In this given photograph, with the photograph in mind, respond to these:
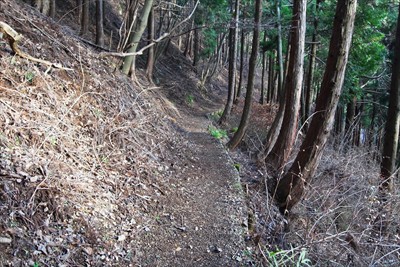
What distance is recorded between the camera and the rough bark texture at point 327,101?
6.08 m

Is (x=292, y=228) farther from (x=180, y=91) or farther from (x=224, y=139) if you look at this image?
(x=180, y=91)

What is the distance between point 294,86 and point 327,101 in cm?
215

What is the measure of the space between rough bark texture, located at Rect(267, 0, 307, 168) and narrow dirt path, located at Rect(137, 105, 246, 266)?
1406 mm

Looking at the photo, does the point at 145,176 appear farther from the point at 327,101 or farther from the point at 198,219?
the point at 327,101

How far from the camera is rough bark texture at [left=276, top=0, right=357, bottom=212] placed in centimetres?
608

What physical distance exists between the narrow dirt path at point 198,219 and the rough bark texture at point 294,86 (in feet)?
4.61

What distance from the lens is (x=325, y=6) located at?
14.7 meters

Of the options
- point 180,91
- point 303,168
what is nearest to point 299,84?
point 303,168

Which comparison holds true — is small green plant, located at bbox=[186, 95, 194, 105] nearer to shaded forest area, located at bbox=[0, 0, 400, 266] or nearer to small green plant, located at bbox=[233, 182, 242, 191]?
shaded forest area, located at bbox=[0, 0, 400, 266]

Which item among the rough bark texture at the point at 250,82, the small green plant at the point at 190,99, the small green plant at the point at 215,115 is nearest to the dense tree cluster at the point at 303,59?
the rough bark texture at the point at 250,82

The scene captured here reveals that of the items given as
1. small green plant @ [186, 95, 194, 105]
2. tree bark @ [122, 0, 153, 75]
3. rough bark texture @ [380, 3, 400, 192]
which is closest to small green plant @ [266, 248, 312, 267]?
rough bark texture @ [380, 3, 400, 192]

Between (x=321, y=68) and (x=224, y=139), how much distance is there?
8.75 m

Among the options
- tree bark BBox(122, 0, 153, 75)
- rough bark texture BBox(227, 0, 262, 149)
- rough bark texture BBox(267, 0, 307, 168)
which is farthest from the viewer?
rough bark texture BBox(227, 0, 262, 149)

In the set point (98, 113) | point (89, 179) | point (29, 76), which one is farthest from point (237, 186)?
point (29, 76)
